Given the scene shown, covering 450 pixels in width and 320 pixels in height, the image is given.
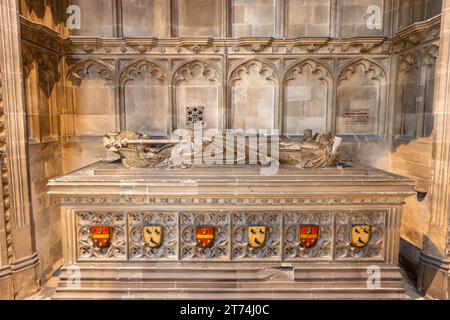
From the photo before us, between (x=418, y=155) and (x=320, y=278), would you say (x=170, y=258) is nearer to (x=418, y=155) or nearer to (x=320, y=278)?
(x=320, y=278)

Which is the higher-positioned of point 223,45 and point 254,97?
point 223,45

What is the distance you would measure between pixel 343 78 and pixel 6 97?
4.61m

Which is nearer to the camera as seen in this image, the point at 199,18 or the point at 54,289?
the point at 54,289

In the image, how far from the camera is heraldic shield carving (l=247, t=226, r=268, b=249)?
334cm

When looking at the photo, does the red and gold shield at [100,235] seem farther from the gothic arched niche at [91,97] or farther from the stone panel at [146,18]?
the stone panel at [146,18]

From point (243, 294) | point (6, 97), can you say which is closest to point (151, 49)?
point (6, 97)

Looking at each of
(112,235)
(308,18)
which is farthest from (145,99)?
(308,18)

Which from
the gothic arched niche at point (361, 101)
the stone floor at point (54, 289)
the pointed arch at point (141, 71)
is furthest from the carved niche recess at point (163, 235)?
the gothic arched niche at point (361, 101)

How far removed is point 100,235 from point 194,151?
1.42 meters

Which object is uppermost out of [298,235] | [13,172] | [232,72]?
[232,72]

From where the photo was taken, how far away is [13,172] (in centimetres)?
351

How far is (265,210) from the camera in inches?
130

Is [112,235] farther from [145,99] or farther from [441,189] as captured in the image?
[441,189]

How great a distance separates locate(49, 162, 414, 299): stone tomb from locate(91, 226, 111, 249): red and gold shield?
0.04ft
